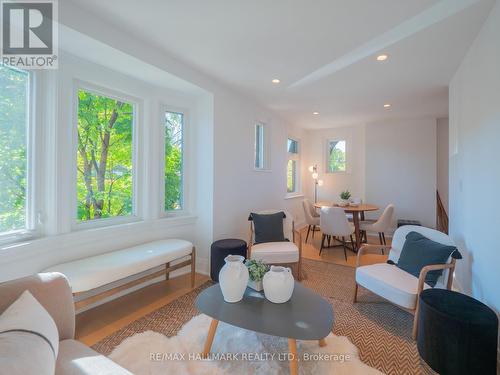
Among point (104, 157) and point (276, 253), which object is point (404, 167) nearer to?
point (276, 253)

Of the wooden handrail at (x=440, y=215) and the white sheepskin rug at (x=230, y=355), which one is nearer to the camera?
the white sheepskin rug at (x=230, y=355)

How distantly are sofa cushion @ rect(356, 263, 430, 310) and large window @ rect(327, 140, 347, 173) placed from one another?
4.09m

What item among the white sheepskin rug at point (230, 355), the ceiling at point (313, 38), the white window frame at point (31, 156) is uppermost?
the ceiling at point (313, 38)

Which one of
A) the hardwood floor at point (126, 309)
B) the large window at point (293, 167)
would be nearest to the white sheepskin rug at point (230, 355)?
the hardwood floor at point (126, 309)

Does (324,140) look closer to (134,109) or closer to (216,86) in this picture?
(216,86)

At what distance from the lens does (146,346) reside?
188cm

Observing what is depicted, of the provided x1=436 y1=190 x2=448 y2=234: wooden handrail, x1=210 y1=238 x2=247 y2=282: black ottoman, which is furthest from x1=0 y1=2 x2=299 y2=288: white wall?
x1=436 y1=190 x2=448 y2=234: wooden handrail

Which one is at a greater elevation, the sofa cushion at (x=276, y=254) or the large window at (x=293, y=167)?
the large window at (x=293, y=167)

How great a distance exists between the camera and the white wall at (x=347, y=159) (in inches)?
235

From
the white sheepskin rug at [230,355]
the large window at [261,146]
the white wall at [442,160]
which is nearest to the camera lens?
the white sheepskin rug at [230,355]

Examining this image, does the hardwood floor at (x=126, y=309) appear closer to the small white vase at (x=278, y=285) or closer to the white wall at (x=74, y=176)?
the white wall at (x=74, y=176)

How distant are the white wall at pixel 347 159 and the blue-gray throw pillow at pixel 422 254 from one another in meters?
3.60

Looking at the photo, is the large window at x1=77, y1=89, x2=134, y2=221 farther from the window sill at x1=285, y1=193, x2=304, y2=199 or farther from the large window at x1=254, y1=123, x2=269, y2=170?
the window sill at x1=285, y1=193, x2=304, y2=199

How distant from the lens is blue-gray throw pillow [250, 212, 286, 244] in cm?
344
